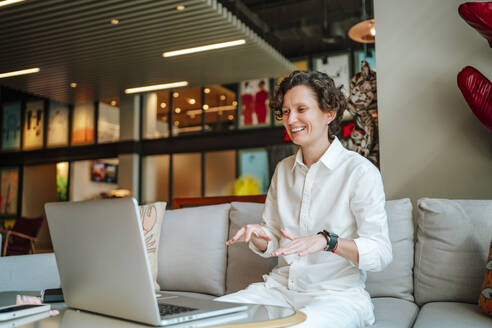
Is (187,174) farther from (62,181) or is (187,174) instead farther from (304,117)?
(304,117)

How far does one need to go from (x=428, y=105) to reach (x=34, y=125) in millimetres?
13114

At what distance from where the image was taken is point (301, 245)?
4.42 ft

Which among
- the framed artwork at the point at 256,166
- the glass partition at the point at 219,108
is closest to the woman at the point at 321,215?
the framed artwork at the point at 256,166

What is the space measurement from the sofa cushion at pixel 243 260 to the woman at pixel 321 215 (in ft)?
1.89

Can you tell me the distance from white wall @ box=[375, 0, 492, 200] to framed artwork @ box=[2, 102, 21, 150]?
13.3m

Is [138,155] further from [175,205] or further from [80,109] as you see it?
[175,205]

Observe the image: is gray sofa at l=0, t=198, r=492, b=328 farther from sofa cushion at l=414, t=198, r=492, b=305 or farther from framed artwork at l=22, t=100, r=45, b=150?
framed artwork at l=22, t=100, r=45, b=150

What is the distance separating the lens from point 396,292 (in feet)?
7.27

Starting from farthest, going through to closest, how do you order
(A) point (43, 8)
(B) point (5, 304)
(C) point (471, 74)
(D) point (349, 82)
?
(A) point (43, 8), (D) point (349, 82), (C) point (471, 74), (B) point (5, 304)

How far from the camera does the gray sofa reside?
2.03m

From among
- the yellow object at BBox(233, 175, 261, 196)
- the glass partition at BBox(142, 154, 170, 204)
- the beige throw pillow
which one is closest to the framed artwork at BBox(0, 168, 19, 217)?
the glass partition at BBox(142, 154, 170, 204)

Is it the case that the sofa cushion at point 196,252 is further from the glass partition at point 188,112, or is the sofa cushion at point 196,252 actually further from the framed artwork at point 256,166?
the glass partition at point 188,112

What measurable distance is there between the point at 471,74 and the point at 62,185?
1254 centimetres

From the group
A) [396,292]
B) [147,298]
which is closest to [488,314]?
[396,292]
